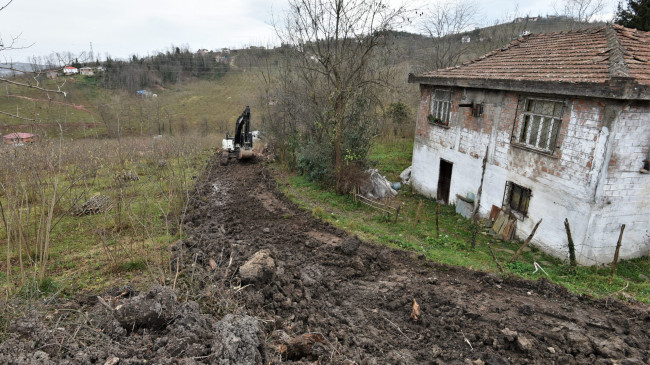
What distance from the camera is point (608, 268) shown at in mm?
8500

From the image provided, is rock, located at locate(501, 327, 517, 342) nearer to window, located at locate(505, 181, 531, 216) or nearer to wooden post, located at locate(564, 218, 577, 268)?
wooden post, located at locate(564, 218, 577, 268)

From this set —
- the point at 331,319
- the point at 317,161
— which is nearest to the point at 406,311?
the point at 331,319

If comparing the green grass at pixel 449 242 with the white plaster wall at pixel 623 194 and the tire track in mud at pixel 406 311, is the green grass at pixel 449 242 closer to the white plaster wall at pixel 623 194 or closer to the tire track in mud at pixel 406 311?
A: the white plaster wall at pixel 623 194

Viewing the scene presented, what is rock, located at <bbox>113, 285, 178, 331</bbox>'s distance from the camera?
430 cm

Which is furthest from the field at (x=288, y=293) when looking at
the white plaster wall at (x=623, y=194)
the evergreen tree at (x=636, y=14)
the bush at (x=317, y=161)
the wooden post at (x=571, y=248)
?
the evergreen tree at (x=636, y=14)

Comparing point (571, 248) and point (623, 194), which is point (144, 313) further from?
point (623, 194)

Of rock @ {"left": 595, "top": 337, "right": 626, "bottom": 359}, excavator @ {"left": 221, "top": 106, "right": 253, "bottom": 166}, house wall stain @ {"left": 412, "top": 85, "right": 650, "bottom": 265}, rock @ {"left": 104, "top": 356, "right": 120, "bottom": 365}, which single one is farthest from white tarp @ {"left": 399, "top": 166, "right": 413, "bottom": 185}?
rock @ {"left": 104, "top": 356, "right": 120, "bottom": 365}

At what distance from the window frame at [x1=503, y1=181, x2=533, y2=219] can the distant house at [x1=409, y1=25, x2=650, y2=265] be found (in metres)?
0.03

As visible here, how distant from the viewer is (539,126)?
9.53 m

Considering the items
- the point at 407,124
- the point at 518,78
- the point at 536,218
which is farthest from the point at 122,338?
the point at 407,124

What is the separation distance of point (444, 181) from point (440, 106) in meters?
2.82

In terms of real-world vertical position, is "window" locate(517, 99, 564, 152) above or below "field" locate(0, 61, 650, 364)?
above

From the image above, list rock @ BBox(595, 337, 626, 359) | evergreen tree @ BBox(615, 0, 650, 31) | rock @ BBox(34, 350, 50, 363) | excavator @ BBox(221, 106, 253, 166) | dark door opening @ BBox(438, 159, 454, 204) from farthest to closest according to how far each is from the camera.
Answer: excavator @ BBox(221, 106, 253, 166), evergreen tree @ BBox(615, 0, 650, 31), dark door opening @ BBox(438, 159, 454, 204), rock @ BBox(595, 337, 626, 359), rock @ BBox(34, 350, 50, 363)

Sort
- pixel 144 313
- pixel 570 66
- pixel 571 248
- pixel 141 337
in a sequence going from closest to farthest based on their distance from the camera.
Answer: pixel 141 337 → pixel 144 313 → pixel 571 248 → pixel 570 66
